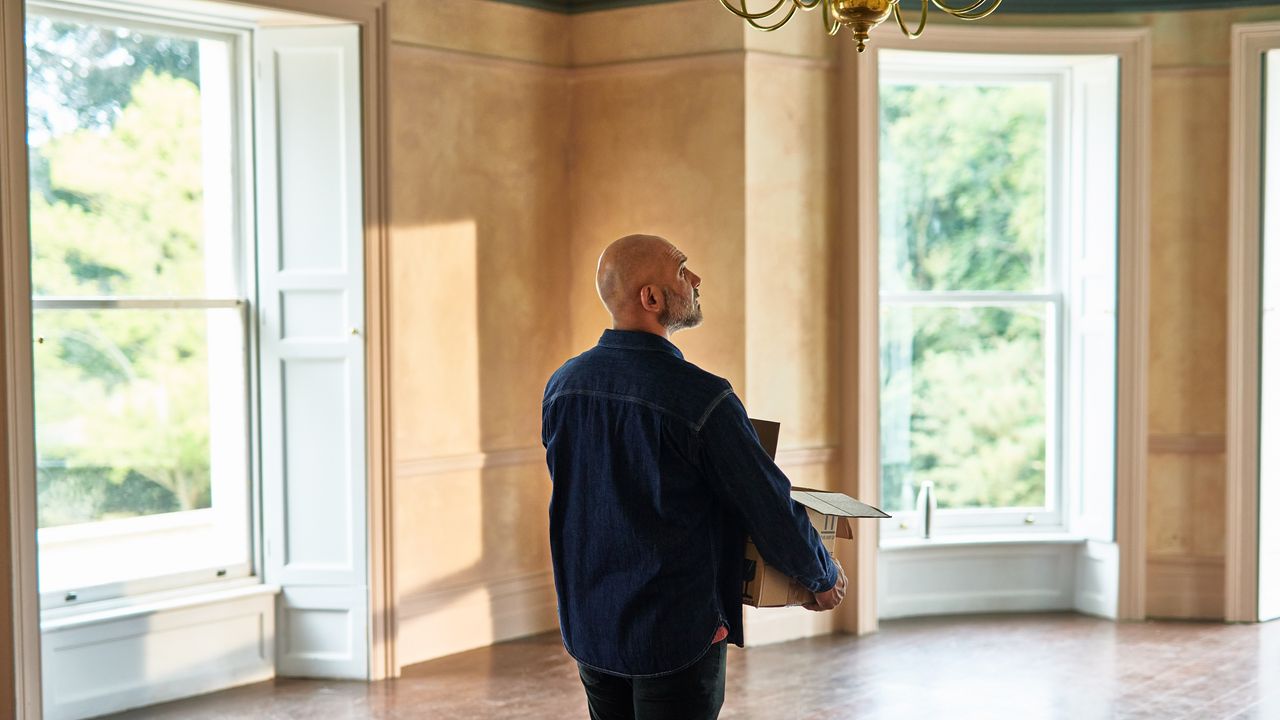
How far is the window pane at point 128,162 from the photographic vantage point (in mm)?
4531

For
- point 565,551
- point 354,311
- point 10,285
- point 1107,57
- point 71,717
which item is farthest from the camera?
point 1107,57

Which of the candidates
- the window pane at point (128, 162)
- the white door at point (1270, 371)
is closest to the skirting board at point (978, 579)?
the white door at point (1270, 371)

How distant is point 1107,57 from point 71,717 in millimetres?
5109

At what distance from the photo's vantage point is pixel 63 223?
15.1 feet

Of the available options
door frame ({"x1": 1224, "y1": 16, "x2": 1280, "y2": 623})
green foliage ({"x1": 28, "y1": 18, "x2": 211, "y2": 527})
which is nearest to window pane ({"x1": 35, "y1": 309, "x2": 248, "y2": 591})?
green foliage ({"x1": 28, "y1": 18, "x2": 211, "y2": 527})

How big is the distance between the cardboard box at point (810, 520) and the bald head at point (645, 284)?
0.96 feet

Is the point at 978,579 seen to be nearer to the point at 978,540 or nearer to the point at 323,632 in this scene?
the point at 978,540

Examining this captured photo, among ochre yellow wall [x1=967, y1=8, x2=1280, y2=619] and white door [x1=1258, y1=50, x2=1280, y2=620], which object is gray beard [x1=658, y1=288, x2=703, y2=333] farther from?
white door [x1=1258, y1=50, x2=1280, y2=620]

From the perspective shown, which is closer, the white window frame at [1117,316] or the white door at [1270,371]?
the white window frame at [1117,316]

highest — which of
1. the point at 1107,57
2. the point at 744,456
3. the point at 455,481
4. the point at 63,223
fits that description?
the point at 1107,57

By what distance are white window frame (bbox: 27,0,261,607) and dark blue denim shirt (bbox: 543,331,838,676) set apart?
9.32 ft

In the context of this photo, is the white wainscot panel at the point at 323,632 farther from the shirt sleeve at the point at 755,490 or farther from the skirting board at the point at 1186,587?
the skirting board at the point at 1186,587

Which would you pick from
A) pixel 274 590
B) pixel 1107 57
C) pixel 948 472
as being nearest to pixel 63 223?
pixel 274 590

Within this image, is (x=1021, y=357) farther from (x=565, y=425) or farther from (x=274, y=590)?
(x=565, y=425)
